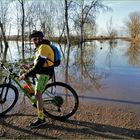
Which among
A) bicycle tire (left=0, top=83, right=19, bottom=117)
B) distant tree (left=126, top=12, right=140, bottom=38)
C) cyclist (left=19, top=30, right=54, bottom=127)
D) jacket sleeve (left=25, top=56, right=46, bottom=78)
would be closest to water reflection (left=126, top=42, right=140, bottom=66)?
bicycle tire (left=0, top=83, right=19, bottom=117)

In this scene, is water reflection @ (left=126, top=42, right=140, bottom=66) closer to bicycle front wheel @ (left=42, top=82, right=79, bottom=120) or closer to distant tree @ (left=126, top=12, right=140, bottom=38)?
bicycle front wheel @ (left=42, top=82, right=79, bottom=120)

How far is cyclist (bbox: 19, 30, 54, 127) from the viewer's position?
572cm

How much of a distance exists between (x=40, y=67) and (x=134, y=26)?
83373mm

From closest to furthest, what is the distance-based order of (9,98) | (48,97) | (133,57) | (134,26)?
(48,97) → (9,98) → (133,57) → (134,26)

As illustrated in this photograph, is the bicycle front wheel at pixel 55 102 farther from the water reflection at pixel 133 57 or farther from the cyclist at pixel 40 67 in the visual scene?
the water reflection at pixel 133 57

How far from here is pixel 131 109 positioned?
7.69 metres

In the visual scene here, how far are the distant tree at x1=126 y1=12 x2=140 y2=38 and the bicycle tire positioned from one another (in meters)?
81.2

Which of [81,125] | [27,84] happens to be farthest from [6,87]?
[81,125]

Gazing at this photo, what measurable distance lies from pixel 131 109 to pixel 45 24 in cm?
5242

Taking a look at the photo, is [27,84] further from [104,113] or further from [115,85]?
[115,85]

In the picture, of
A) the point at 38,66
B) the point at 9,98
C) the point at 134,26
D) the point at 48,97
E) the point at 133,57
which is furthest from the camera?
the point at 134,26

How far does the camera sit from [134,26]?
85438 millimetres

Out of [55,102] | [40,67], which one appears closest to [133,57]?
[55,102]

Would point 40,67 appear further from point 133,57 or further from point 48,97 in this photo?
point 133,57
